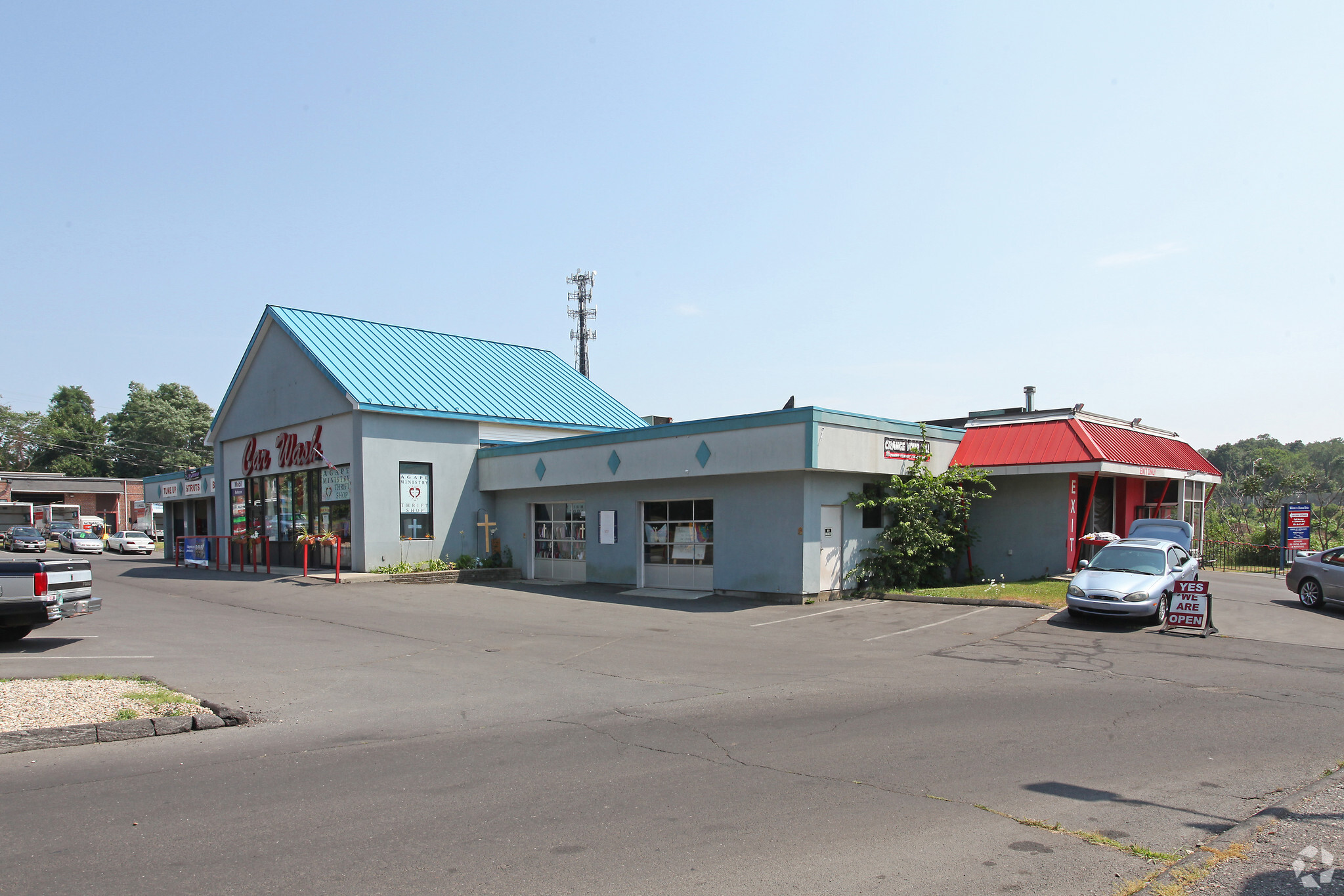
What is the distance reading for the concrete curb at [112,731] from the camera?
7.55 meters

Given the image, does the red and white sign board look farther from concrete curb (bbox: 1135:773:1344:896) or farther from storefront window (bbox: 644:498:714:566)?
storefront window (bbox: 644:498:714:566)

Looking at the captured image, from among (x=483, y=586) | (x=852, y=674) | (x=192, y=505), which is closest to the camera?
(x=852, y=674)

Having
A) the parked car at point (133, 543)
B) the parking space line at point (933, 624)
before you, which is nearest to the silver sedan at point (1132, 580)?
the parking space line at point (933, 624)

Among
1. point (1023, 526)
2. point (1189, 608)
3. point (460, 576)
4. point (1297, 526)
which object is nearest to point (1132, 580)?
point (1189, 608)

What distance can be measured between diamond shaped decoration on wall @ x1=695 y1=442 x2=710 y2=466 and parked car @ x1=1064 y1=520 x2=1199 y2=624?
8.73 meters

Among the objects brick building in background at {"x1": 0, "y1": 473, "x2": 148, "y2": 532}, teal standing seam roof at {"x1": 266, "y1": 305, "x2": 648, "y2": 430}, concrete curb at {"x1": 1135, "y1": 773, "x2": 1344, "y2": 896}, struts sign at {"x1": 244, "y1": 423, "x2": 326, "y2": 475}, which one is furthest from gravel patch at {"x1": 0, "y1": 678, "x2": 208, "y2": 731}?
brick building in background at {"x1": 0, "y1": 473, "x2": 148, "y2": 532}

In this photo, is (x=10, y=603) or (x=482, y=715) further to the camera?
(x=10, y=603)

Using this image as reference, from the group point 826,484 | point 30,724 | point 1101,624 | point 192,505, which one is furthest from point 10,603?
point 192,505

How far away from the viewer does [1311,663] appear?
12.4 m

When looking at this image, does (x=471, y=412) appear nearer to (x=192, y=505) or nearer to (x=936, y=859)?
(x=192, y=505)

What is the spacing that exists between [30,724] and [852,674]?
29.9 ft

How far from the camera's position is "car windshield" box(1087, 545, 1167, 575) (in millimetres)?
16688

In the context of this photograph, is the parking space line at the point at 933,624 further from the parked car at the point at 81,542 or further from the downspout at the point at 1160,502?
the parked car at the point at 81,542

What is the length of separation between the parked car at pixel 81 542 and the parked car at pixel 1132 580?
53779 millimetres
